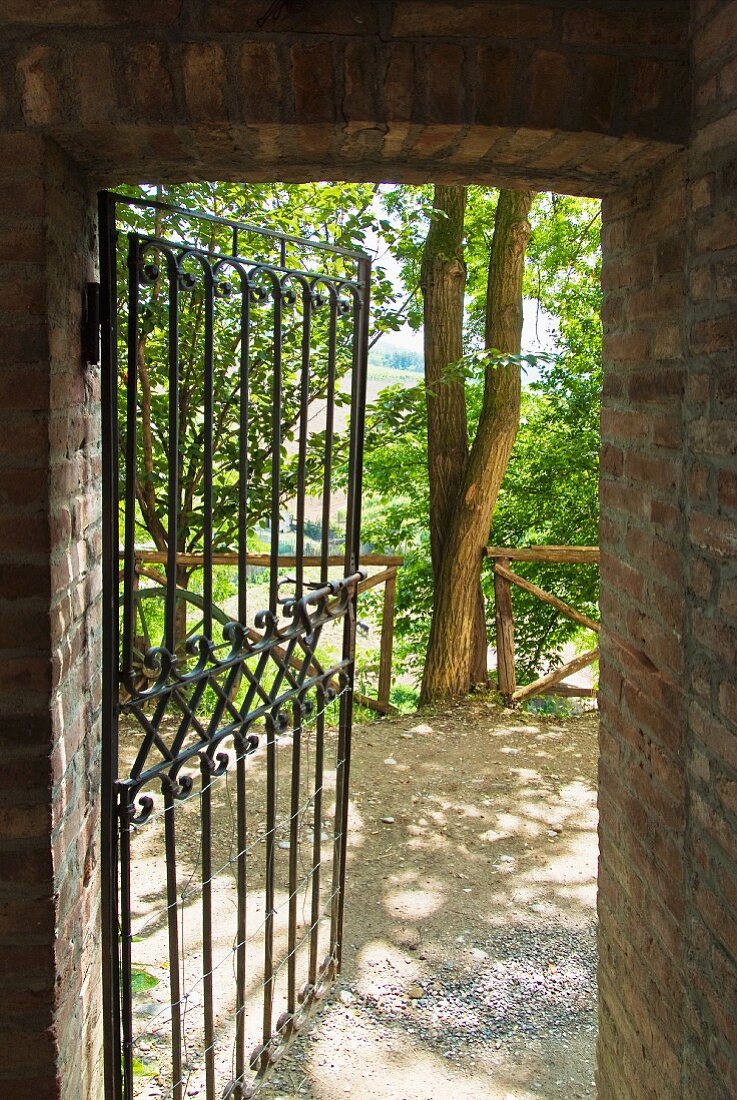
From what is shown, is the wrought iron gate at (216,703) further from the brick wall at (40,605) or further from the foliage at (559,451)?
the foliage at (559,451)

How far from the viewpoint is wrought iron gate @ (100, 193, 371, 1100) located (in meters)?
2.32

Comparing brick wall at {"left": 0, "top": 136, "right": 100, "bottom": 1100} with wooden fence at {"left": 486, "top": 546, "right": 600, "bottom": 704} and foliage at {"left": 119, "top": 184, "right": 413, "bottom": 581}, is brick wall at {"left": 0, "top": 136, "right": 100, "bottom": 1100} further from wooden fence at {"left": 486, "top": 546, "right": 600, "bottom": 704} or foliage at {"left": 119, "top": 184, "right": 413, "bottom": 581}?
wooden fence at {"left": 486, "top": 546, "right": 600, "bottom": 704}

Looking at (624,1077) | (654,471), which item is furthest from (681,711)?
(624,1077)

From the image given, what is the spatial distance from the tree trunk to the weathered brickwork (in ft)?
16.9

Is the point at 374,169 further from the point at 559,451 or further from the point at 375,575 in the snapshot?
the point at 559,451

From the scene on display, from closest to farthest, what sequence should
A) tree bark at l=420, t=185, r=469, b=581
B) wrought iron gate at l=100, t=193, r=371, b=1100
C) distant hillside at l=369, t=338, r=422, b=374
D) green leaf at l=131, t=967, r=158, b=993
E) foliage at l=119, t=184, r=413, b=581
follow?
wrought iron gate at l=100, t=193, r=371, b=1100, green leaf at l=131, t=967, r=158, b=993, foliage at l=119, t=184, r=413, b=581, tree bark at l=420, t=185, r=469, b=581, distant hillside at l=369, t=338, r=422, b=374

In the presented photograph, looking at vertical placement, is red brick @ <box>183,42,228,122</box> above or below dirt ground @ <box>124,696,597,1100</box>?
above

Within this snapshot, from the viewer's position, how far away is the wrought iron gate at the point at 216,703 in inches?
91.5

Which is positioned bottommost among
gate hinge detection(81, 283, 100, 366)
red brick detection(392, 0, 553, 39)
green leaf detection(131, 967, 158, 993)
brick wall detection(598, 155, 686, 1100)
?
green leaf detection(131, 967, 158, 993)

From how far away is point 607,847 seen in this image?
2.61 meters

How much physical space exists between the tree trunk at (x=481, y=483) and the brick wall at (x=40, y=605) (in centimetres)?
545

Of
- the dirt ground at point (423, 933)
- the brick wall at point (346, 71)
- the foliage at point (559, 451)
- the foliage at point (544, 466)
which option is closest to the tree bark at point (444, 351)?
the foliage at point (544, 466)

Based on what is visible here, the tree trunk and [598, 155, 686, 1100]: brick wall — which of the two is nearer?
[598, 155, 686, 1100]: brick wall

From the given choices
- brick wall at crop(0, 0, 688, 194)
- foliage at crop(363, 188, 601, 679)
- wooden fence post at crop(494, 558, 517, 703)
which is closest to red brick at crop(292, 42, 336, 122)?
brick wall at crop(0, 0, 688, 194)
